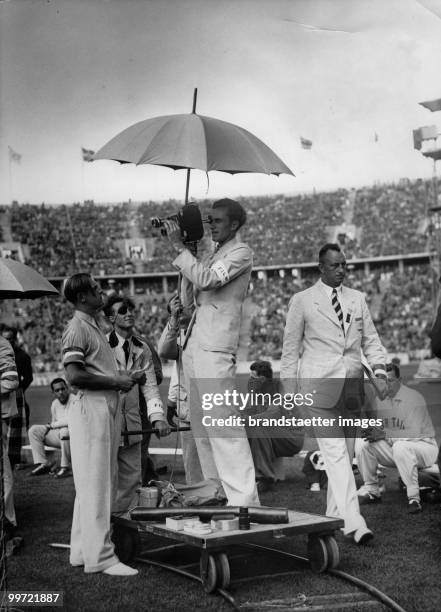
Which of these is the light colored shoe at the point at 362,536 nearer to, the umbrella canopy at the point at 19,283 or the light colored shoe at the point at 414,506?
the light colored shoe at the point at 414,506

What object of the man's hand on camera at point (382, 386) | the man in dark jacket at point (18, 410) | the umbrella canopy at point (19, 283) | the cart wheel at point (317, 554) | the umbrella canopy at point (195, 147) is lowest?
the cart wheel at point (317, 554)

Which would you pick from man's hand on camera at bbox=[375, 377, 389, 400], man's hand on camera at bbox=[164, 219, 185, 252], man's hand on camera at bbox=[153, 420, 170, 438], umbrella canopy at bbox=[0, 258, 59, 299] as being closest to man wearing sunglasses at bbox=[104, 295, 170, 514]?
man's hand on camera at bbox=[153, 420, 170, 438]

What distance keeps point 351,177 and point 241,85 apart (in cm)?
2977

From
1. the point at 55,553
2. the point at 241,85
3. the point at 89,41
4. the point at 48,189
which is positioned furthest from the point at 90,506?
the point at 48,189

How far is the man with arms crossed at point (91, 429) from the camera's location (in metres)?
4.68

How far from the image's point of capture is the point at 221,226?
16.7ft

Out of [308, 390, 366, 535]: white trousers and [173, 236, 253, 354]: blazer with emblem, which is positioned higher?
[173, 236, 253, 354]: blazer with emblem

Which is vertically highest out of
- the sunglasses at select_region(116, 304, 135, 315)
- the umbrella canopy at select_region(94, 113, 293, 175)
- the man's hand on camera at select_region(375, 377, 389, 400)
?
the umbrella canopy at select_region(94, 113, 293, 175)

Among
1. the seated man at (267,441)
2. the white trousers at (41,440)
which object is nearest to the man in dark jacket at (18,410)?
the white trousers at (41,440)

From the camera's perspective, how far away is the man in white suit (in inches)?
214

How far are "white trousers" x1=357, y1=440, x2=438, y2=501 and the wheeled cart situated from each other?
198 cm

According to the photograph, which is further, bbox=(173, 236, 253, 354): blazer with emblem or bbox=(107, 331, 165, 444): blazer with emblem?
bbox=(107, 331, 165, 444): blazer with emblem

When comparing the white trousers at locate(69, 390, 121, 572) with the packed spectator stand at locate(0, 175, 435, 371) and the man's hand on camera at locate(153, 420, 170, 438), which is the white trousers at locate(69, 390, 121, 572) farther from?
the packed spectator stand at locate(0, 175, 435, 371)

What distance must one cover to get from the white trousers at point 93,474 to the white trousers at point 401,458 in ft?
9.88
